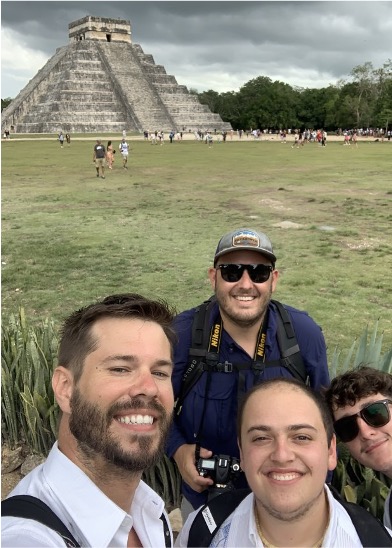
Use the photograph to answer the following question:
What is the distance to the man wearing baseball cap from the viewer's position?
2295 mm

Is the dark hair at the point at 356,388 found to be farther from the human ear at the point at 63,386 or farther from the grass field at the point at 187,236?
the grass field at the point at 187,236

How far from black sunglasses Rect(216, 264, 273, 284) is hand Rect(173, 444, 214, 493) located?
799 millimetres

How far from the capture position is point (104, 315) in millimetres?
1787

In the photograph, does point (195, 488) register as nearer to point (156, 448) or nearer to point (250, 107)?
point (156, 448)

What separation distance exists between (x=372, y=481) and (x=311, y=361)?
0.56 m

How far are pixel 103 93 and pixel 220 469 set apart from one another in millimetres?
60967

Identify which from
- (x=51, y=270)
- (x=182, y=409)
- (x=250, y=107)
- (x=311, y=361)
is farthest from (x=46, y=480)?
(x=250, y=107)

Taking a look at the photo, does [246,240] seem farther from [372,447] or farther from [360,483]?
[360,483]

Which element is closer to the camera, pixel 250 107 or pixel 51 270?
pixel 51 270

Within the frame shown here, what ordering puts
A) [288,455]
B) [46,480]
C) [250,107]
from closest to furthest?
[46,480], [288,455], [250,107]

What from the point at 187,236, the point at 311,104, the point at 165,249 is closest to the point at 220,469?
the point at 165,249

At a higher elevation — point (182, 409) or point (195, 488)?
point (182, 409)

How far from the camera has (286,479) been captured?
1.56m

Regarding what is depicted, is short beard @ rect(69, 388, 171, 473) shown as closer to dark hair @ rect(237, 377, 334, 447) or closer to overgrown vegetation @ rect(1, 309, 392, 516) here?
dark hair @ rect(237, 377, 334, 447)
